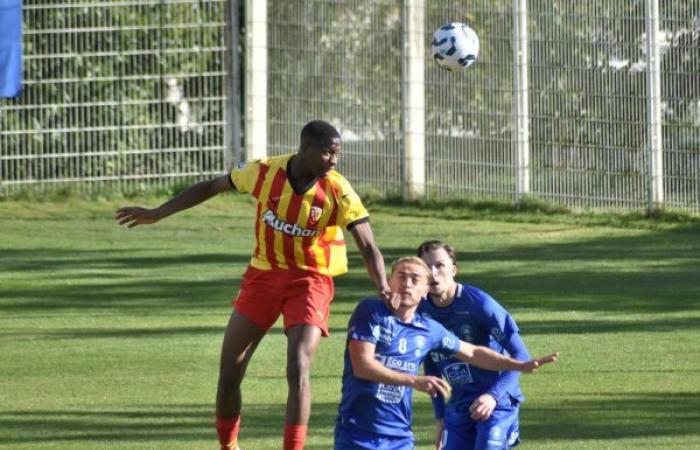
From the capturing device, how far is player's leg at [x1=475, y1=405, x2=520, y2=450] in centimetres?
785

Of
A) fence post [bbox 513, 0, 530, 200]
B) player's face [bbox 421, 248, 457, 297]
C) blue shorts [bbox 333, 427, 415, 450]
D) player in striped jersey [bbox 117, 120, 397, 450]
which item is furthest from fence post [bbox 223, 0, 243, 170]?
blue shorts [bbox 333, 427, 415, 450]

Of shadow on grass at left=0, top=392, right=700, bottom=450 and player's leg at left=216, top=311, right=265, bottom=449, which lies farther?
shadow on grass at left=0, top=392, right=700, bottom=450

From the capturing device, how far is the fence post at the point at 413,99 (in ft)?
69.1

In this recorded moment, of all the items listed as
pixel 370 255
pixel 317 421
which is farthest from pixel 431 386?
pixel 317 421

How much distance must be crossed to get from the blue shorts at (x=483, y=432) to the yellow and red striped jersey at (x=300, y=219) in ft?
5.29

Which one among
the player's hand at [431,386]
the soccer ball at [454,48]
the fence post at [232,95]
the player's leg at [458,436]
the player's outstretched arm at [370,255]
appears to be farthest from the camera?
the fence post at [232,95]

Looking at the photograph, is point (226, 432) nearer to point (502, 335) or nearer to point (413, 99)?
point (502, 335)

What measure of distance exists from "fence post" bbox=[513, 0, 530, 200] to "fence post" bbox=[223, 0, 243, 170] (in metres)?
3.95

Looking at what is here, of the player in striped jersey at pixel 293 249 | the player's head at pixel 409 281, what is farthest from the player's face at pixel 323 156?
the player's head at pixel 409 281

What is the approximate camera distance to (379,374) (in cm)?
690

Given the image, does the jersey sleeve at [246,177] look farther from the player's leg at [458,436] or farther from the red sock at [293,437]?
the player's leg at [458,436]

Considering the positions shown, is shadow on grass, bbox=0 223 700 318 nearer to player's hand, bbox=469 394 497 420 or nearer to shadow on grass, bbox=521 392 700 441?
shadow on grass, bbox=521 392 700 441

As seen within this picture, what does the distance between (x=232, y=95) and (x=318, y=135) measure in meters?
13.3

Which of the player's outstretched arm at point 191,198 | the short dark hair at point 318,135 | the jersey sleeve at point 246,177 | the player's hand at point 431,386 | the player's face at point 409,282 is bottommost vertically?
the player's hand at point 431,386
